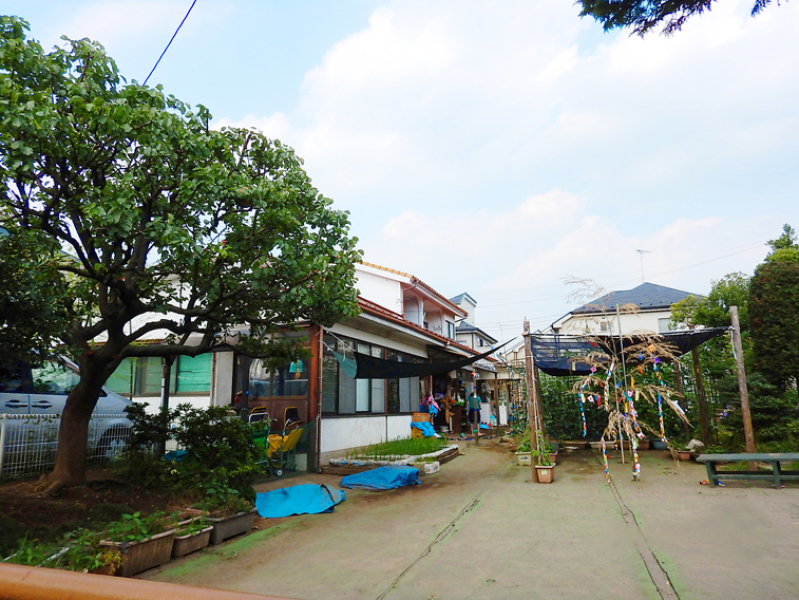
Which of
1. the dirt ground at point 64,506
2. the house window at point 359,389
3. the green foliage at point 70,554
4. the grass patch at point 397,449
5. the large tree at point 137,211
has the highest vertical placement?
the large tree at point 137,211

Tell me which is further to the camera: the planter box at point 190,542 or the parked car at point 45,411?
the parked car at point 45,411

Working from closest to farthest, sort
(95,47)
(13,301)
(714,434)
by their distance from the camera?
(13,301), (95,47), (714,434)

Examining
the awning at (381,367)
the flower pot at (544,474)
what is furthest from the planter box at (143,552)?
the flower pot at (544,474)

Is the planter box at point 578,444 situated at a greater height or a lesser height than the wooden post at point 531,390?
lesser

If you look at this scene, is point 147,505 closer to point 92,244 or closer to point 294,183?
point 92,244

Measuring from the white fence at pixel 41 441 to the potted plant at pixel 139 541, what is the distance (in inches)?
67.6

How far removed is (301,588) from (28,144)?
3.67m

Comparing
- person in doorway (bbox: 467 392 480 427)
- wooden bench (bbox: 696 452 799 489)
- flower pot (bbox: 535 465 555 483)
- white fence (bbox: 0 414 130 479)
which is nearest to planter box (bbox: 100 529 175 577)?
white fence (bbox: 0 414 130 479)

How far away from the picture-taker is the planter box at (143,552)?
3.82m

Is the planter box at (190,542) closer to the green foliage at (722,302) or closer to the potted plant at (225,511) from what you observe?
the potted plant at (225,511)

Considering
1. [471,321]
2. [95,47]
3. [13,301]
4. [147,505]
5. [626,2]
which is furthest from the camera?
[471,321]

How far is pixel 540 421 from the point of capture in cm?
872

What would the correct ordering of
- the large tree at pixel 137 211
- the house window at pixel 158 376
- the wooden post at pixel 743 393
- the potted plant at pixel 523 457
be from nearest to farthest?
the large tree at pixel 137 211 < the wooden post at pixel 743 393 < the potted plant at pixel 523 457 < the house window at pixel 158 376

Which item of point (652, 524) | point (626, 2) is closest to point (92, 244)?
point (626, 2)
